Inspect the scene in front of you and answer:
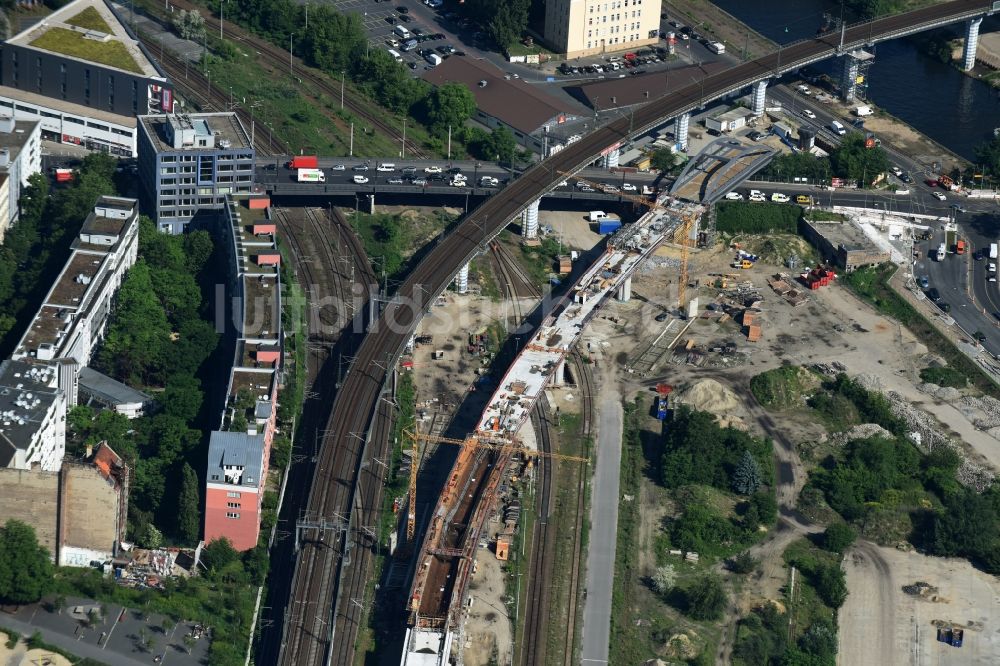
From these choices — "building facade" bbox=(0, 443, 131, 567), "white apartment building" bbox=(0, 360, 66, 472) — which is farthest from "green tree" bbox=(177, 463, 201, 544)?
"white apartment building" bbox=(0, 360, 66, 472)

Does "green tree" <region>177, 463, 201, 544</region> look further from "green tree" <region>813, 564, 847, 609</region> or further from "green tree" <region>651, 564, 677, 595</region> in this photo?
"green tree" <region>813, 564, 847, 609</region>

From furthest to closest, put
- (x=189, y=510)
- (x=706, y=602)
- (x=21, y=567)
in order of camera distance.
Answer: (x=189, y=510) < (x=706, y=602) < (x=21, y=567)

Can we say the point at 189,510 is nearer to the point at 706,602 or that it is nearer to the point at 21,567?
the point at 21,567

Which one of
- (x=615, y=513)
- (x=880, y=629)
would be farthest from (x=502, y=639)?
(x=880, y=629)

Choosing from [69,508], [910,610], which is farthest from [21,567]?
[910,610]

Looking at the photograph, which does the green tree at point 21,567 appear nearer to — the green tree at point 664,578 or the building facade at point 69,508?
the building facade at point 69,508

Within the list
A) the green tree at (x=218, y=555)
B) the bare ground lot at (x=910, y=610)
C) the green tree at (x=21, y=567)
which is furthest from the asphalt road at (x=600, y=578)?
the green tree at (x=21, y=567)
